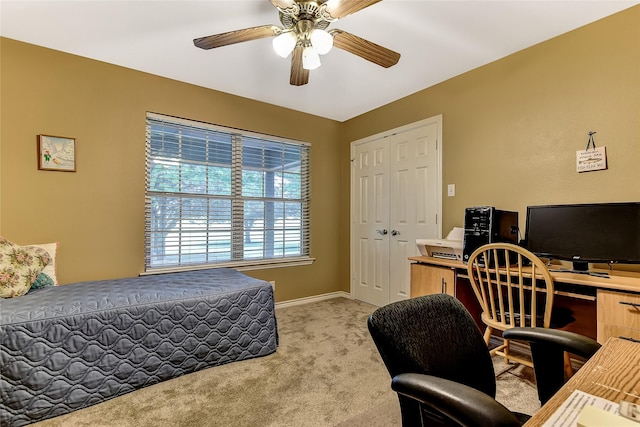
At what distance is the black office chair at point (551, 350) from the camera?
3.26 ft

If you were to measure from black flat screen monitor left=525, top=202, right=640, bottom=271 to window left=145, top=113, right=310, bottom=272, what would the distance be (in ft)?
8.41

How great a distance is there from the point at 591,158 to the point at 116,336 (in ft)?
11.3

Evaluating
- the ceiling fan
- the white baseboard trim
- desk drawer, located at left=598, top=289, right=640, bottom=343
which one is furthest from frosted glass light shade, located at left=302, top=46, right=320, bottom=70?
the white baseboard trim

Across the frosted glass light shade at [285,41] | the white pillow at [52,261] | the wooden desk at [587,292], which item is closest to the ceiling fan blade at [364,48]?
the frosted glass light shade at [285,41]

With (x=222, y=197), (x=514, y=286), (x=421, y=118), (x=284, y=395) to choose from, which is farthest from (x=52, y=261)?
(x=421, y=118)

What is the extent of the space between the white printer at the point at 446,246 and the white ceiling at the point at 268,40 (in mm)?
1574

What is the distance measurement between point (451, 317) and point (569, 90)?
231cm

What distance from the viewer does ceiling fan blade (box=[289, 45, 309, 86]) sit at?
2.06 m

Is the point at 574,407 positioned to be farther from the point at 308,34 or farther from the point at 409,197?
the point at 409,197

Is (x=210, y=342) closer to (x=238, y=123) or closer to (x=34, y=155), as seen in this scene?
(x=34, y=155)

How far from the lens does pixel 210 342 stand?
2238mm

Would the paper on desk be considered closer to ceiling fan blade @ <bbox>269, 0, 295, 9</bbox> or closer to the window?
ceiling fan blade @ <bbox>269, 0, 295, 9</bbox>

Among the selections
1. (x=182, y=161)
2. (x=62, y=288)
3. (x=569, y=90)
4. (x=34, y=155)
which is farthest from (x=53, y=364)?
(x=569, y=90)

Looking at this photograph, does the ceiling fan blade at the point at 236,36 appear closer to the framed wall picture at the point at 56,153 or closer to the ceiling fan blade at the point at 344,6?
the ceiling fan blade at the point at 344,6
